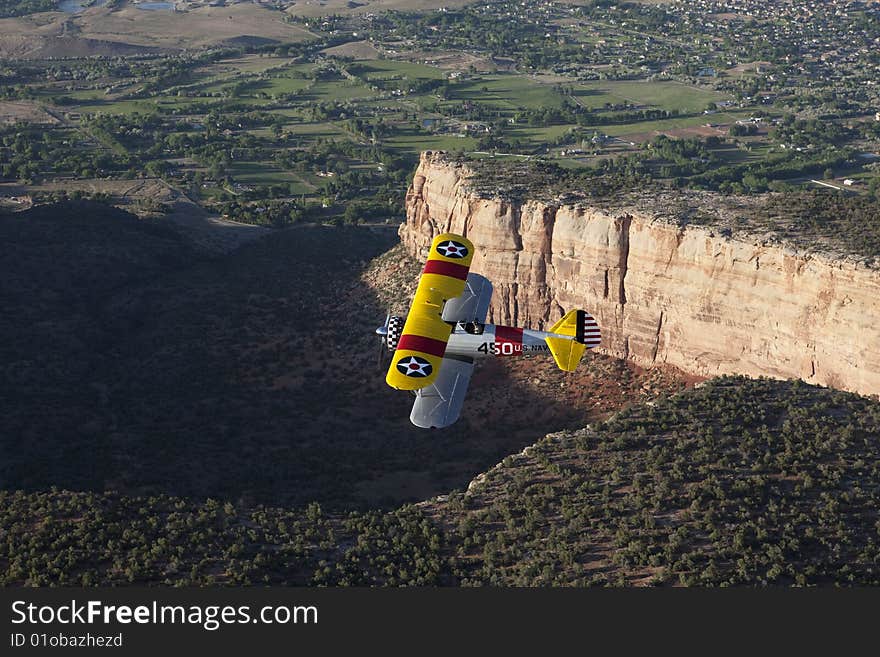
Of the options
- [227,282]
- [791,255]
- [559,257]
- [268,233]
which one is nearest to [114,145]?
[268,233]

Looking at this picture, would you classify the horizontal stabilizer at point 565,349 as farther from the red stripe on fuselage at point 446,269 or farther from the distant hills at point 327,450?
the red stripe on fuselage at point 446,269

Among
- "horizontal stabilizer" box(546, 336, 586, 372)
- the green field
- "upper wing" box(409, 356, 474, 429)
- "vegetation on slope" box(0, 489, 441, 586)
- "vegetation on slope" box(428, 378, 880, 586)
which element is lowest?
the green field

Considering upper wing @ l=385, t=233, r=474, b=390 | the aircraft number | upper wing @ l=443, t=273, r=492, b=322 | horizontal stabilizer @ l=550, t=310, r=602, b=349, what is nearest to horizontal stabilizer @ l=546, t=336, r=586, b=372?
horizontal stabilizer @ l=550, t=310, r=602, b=349

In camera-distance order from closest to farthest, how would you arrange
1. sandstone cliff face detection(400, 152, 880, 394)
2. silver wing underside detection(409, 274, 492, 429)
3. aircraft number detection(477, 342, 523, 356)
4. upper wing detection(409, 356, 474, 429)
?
upper wing detection(409, 356, 474, 429), silver wing underside detection(409, 274, 492, 429), aircraft number detection(477, 342, 523, 356), sandstone cliff face detection(400, 152, 880, 394)

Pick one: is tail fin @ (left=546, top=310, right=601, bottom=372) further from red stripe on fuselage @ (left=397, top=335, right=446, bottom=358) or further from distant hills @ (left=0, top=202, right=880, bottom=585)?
red stripe on fuselage @ (left=397, top=335, right=446, bottom=358)

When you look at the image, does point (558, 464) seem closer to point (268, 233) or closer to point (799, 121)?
point (268, 233)

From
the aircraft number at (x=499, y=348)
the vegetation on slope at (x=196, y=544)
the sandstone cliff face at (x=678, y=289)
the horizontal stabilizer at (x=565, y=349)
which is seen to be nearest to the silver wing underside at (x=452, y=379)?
the aircraft number at (x=499, y=348)

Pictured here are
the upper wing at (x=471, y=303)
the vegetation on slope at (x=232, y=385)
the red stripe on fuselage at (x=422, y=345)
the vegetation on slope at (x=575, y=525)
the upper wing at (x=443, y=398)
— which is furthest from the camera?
the vegetation on slope at (x=232, y=385)
